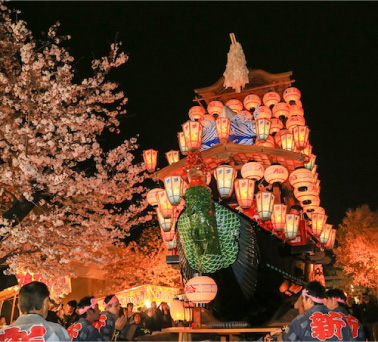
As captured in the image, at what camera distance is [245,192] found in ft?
39.0

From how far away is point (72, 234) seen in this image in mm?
12422

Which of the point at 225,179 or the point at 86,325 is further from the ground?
the point at 225,179

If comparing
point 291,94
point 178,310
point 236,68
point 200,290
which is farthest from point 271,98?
point 200,290

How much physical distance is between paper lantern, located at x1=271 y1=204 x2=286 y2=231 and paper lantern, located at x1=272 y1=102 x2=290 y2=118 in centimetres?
813

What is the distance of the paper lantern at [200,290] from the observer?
1040cm

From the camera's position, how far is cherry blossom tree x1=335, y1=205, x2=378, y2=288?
3603 cm

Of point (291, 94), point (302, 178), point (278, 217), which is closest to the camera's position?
point (278, 217)

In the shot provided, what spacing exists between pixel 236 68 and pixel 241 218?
10.4m

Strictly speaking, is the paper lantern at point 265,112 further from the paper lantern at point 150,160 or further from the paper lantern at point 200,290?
the paper lantern at point 200,290

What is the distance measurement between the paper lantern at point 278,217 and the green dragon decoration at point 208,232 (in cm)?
163

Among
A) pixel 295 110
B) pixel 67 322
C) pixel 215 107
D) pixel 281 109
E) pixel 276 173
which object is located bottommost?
pixel 67 322

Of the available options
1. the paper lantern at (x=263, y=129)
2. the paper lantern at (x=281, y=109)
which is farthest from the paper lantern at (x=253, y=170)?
the paper lantern at (x=281, y=109)

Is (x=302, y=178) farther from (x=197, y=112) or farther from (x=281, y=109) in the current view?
(x=197, y=112)

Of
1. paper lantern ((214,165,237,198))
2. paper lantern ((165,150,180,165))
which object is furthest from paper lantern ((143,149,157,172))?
paper lantern ((214,165,237,198))
